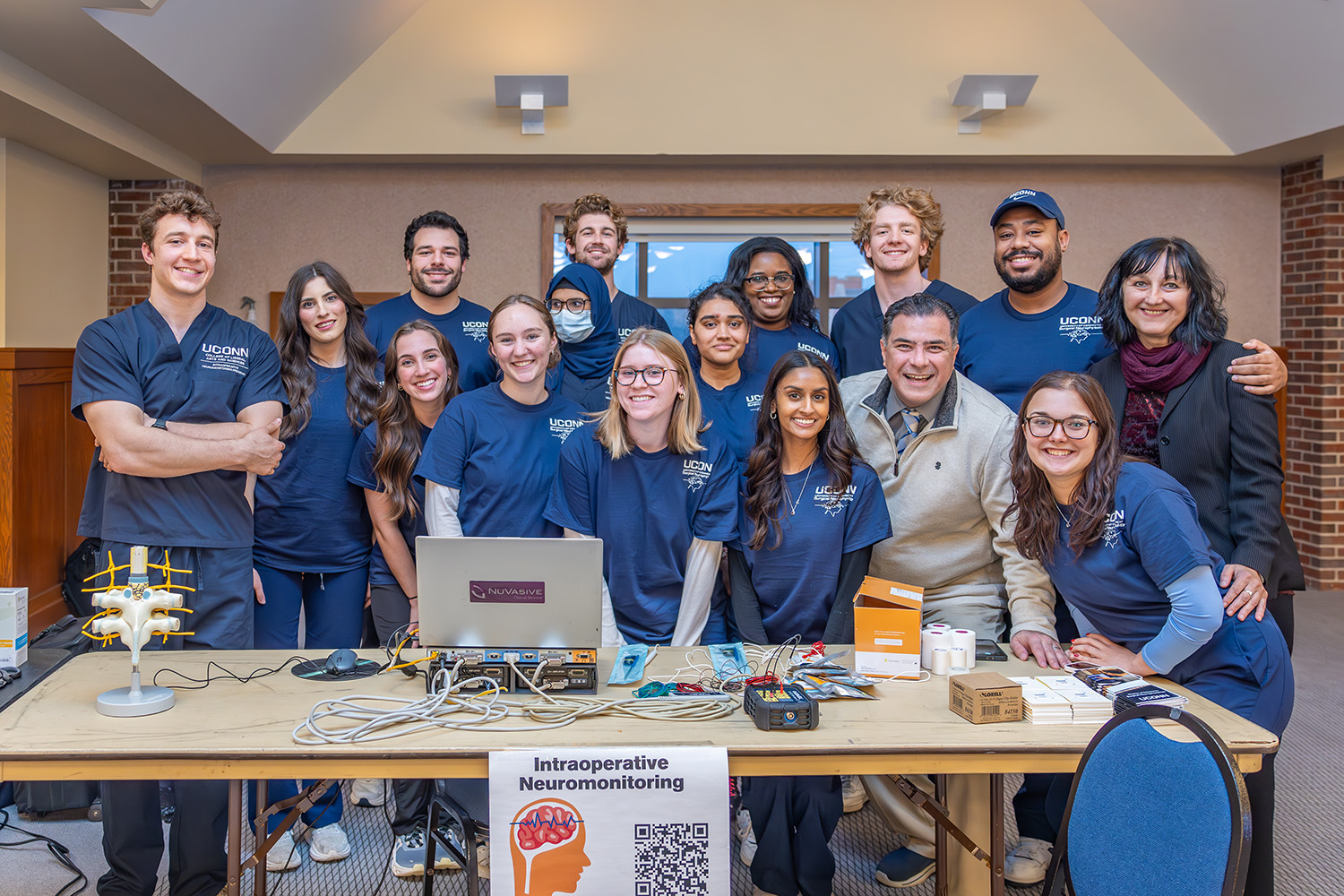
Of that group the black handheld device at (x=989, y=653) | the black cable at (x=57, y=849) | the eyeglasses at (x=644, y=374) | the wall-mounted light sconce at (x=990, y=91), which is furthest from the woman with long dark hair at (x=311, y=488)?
the wall-mounted light sconce at (x=990, y=91)

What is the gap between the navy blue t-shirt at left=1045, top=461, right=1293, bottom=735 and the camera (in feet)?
7.01

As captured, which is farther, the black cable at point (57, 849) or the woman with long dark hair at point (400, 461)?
the woman with long dark hair at point (400, 461)

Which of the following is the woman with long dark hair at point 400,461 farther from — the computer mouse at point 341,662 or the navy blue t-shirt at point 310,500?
the computer mouse at point 341,662

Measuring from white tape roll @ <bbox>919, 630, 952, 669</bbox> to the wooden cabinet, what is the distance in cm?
427

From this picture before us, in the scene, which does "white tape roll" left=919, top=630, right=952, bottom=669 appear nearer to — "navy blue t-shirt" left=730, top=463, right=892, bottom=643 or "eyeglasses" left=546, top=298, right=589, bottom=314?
"navy blue t-shirt" left=730, top=463, right=892, bottom=643

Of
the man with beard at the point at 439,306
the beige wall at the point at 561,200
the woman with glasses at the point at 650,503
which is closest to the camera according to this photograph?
the woman with glasses at the point at 650,503

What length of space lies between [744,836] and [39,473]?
4.33 m

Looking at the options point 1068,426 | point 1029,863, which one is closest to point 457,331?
point 1068,426

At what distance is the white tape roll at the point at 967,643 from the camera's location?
2270 millimetres

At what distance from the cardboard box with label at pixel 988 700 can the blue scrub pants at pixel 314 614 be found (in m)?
1.94

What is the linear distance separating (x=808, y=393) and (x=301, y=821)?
2.07 m

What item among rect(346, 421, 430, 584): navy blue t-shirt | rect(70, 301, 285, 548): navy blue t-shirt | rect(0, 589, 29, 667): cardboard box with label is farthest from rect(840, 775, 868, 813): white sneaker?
rect(0, 589, 29, 667): cardboard box with label

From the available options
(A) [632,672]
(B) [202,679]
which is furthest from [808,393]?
(B) [202,679]

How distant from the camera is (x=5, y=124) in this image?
4.65 metres
